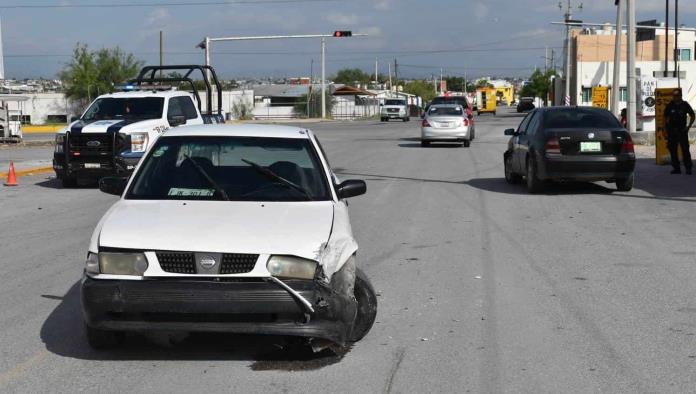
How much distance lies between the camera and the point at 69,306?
812 cm

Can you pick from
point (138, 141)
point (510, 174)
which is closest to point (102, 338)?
point (138, 141)

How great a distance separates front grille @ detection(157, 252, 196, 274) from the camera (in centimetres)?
606

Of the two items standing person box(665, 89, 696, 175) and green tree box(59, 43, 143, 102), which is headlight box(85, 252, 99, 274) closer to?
standing person box(665, 89, 696, 175)

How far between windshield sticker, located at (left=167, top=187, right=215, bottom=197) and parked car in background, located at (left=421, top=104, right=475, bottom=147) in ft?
86.3

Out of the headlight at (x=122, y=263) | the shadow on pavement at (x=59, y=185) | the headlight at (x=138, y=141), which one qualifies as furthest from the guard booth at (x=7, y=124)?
the headlight at (x=122, y=263)

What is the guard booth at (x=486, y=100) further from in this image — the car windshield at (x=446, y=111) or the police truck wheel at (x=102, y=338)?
the police truck wheel at (x=102, y=338)

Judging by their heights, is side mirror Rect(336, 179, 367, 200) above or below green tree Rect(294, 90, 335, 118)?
below

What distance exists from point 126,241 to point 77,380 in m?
0.92

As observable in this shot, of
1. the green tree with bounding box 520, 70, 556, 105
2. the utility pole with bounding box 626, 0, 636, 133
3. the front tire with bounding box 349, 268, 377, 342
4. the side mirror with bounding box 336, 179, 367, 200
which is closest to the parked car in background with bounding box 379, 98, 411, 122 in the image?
the utility pole with bounding box 626, 0, 636, 133

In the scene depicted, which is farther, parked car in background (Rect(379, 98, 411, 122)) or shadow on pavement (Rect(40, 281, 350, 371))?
parked car in background (Rect(379, 98, 411, 122))

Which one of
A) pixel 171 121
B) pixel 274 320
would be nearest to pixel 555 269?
pixel 274 320

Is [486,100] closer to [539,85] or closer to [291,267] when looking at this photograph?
[539,85]

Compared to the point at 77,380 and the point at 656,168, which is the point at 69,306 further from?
the point at 656,168

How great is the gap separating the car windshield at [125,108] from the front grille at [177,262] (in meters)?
14.5
